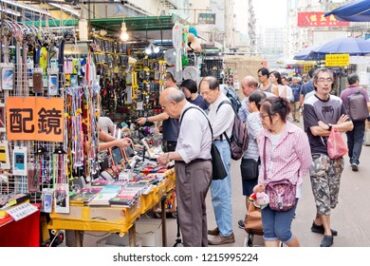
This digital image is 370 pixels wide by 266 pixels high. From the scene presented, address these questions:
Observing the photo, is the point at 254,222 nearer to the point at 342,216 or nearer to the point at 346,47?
the point at 342,216

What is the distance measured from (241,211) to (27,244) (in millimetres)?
3352

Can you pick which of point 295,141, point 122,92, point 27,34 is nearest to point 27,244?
point 27,34

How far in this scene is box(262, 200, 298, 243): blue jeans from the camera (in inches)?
162

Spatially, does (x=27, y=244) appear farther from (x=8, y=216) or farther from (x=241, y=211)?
(x=241, y=211)

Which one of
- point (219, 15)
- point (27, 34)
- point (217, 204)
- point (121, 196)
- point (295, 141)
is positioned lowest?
point (217, 204)

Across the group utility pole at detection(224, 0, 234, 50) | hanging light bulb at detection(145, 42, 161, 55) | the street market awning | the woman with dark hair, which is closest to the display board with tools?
the woman with dark hair

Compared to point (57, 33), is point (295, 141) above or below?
below

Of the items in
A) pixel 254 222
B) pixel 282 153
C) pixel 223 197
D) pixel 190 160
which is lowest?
pixel 254 222

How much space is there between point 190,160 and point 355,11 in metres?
2.75

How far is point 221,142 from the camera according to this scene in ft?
18.4

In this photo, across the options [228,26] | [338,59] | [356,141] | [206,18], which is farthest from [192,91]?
[228,26]

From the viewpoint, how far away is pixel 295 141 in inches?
161

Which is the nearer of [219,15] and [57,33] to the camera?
[57,33]

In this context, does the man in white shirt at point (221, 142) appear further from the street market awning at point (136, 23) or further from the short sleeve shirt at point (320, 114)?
the street market awning at point (136, 23)
